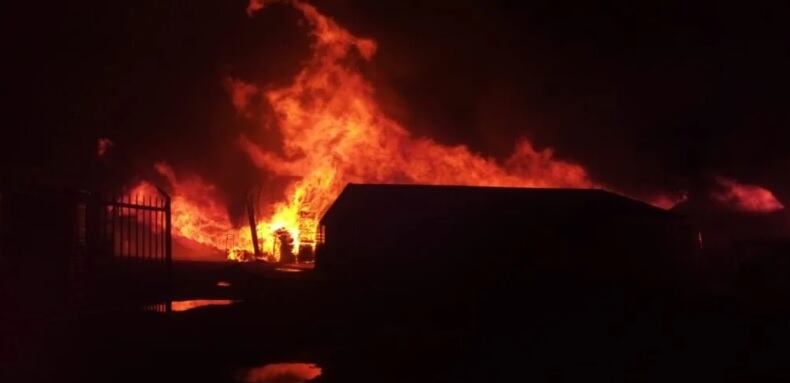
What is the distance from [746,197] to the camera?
4444cm

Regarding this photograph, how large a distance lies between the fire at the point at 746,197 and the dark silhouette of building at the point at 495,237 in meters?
15.4

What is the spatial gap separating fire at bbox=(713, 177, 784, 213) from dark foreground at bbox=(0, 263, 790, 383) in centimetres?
2706

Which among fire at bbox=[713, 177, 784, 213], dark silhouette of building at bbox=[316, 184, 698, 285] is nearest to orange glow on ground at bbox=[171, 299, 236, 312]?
dark silhouette of building at bbox=[316, 184, 698, 285]

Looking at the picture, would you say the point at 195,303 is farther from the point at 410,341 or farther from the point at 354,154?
the point at 354,154

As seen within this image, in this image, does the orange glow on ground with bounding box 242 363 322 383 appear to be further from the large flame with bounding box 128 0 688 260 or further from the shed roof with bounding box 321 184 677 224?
the large flame with bounding box 128 0 688 260

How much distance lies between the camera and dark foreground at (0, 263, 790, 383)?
9.60 metres

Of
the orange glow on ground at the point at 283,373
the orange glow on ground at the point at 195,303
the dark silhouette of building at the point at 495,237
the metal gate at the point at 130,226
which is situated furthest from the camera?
the dark silhouette of building at the point at 495,237

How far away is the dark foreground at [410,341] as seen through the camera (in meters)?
9.60

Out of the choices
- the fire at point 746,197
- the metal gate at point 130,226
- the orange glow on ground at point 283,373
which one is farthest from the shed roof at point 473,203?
the orange glow on ground at point 283,373

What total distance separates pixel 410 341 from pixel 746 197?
39403 mm

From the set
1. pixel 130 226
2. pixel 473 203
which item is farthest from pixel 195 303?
pixel 473 203

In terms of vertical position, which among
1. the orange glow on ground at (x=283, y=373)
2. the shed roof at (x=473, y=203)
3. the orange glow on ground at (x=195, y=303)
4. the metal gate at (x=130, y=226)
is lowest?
the orange glow on ground at (x=283, y=373)

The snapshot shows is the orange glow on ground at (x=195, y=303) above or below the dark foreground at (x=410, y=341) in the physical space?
above

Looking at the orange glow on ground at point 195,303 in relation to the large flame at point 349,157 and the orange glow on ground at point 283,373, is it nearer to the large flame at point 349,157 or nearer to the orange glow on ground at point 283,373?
the orange glow on ground at point 283,373
